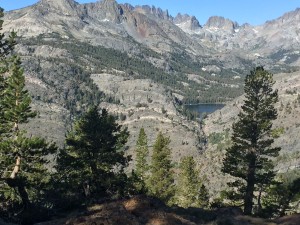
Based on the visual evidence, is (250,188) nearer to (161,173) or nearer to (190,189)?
(161,173)

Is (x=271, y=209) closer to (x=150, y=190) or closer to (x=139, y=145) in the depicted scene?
(x=150, y=190)

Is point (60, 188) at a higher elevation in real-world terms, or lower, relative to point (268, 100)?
lower

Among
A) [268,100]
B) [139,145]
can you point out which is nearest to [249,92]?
[268,100]

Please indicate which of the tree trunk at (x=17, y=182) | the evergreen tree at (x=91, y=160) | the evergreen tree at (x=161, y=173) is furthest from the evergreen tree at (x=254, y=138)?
the tree trunk at (x=17, y=182)

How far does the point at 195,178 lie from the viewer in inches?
3132

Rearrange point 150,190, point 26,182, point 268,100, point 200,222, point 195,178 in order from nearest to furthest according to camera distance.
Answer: point 200,222
point 26,182
point 268,100
point 150,190
point 195,178

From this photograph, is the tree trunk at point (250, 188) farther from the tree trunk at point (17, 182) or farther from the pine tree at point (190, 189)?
the pine tree at point (190, 189)

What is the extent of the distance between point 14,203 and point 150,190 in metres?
33.0

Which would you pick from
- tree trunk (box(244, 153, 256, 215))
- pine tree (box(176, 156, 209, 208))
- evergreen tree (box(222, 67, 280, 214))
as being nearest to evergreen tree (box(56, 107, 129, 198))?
evergreen tree (box(222, 67, 280, 214))

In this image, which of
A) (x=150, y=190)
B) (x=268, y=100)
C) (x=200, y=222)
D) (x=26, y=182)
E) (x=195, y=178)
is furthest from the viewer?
(x=195, y=178)

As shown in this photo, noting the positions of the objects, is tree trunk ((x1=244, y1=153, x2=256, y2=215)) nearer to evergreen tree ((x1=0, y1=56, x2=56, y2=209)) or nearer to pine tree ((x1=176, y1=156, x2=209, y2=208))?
evergreen tree ((x1=0, y1=56, x2=56, y2=209))

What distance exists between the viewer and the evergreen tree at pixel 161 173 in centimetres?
7156

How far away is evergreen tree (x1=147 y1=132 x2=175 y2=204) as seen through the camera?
71.6 metres

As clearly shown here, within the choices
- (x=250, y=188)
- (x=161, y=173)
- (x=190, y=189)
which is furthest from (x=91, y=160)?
(x=190, y=189)
